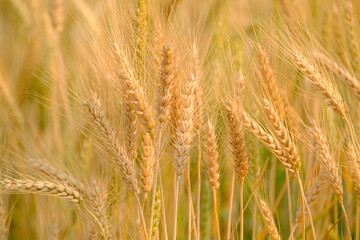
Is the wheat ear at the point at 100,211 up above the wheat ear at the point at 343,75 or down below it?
below

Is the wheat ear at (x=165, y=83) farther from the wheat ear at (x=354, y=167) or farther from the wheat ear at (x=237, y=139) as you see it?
the wheat ear at (x=354, y=167)

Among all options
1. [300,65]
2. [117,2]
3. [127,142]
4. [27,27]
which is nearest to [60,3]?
[27,27]

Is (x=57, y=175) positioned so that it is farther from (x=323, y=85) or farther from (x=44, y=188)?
(x=323, y=85)

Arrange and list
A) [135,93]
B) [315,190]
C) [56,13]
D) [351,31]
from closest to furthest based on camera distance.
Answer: [135,93] → [315,190] → [351,31] → [56,13]

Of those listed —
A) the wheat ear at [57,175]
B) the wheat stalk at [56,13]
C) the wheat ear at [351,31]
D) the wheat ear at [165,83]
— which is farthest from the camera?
the wheat stalk at [56,13]

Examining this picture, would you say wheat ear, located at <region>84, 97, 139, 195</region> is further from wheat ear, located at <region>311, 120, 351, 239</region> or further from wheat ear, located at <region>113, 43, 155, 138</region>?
wheat ear, located at <region>311, 120, 351, 239</region>

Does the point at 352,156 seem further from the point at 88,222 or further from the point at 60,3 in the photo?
the point at 60,3

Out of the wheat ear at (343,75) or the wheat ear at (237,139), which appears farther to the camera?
the wheat ear at (343,75)

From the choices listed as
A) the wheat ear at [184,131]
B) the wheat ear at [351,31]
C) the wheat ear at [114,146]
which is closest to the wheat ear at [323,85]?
the wheat ear at [184,131]

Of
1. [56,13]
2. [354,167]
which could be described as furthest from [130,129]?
[56,13]

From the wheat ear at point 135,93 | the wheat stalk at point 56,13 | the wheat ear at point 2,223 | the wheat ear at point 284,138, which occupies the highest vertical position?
the wheat stalk at point 56,13

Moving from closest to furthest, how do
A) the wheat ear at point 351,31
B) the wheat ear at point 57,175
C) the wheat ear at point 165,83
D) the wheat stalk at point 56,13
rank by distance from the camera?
the wheat ear at point 165,83 → the wheat ear at point 57,175 → the wheat ear at point 351,31 → the wheat stalk at point 56,13

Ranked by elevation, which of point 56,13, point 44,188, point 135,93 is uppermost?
point 56,13

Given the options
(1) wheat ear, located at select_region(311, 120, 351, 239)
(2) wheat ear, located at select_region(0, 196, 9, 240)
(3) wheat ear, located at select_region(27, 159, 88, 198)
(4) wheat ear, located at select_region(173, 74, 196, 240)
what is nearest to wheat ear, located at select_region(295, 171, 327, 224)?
(1) wheat ear, located at select_region(311, 120, 351, 239)
